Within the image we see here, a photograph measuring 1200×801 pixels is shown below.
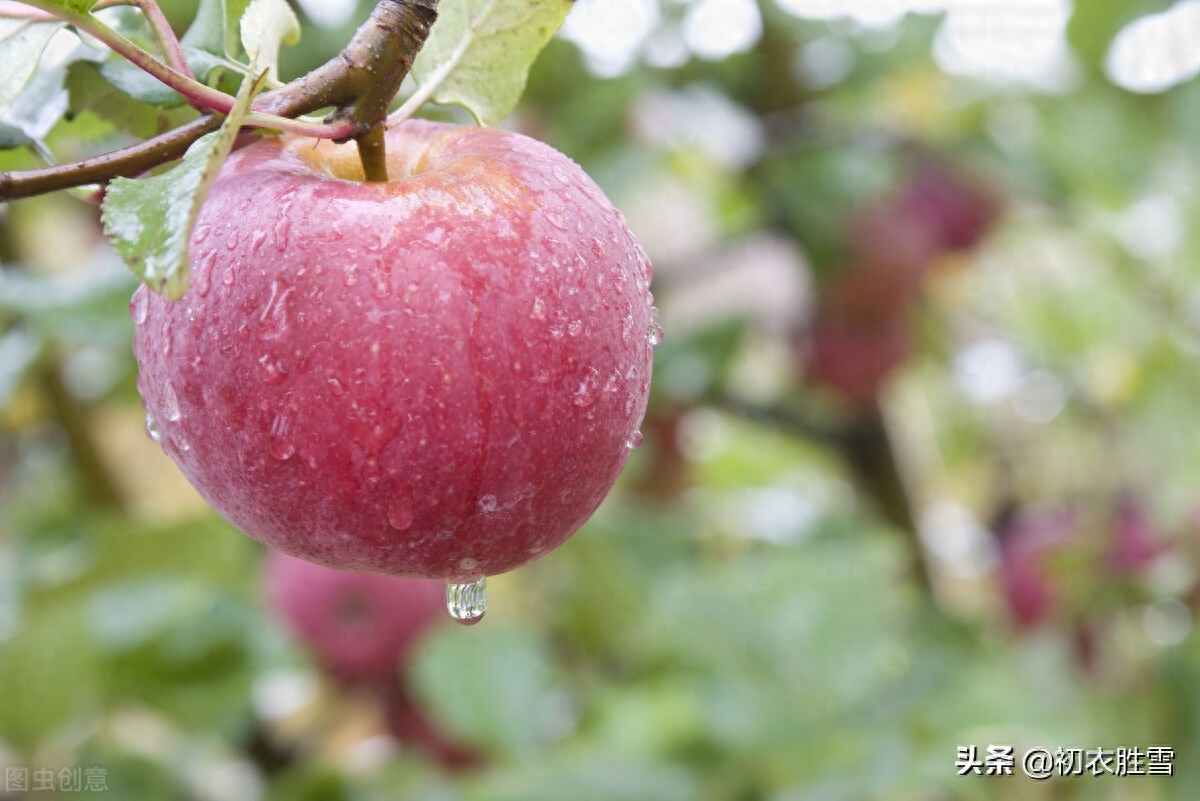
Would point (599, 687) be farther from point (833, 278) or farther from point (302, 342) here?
point (302, 342)

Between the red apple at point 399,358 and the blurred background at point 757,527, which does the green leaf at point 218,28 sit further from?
the blurred background at point 757,527

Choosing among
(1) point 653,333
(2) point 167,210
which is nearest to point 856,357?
(1) point 653,333

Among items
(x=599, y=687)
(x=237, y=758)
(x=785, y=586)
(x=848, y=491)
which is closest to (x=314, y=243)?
(x=785, y=586)

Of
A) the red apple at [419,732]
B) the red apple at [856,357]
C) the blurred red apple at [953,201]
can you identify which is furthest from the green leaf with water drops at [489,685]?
the blurred red apple at [953,201]

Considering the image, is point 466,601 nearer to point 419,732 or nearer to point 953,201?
point 419,732

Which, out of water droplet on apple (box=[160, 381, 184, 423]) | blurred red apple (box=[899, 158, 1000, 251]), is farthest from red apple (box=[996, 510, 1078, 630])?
water droplet on apple (box=[160, 381, 184, 423])

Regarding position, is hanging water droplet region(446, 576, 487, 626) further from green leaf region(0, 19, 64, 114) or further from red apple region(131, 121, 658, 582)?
green leaf region(0, 19, 64, 114)
